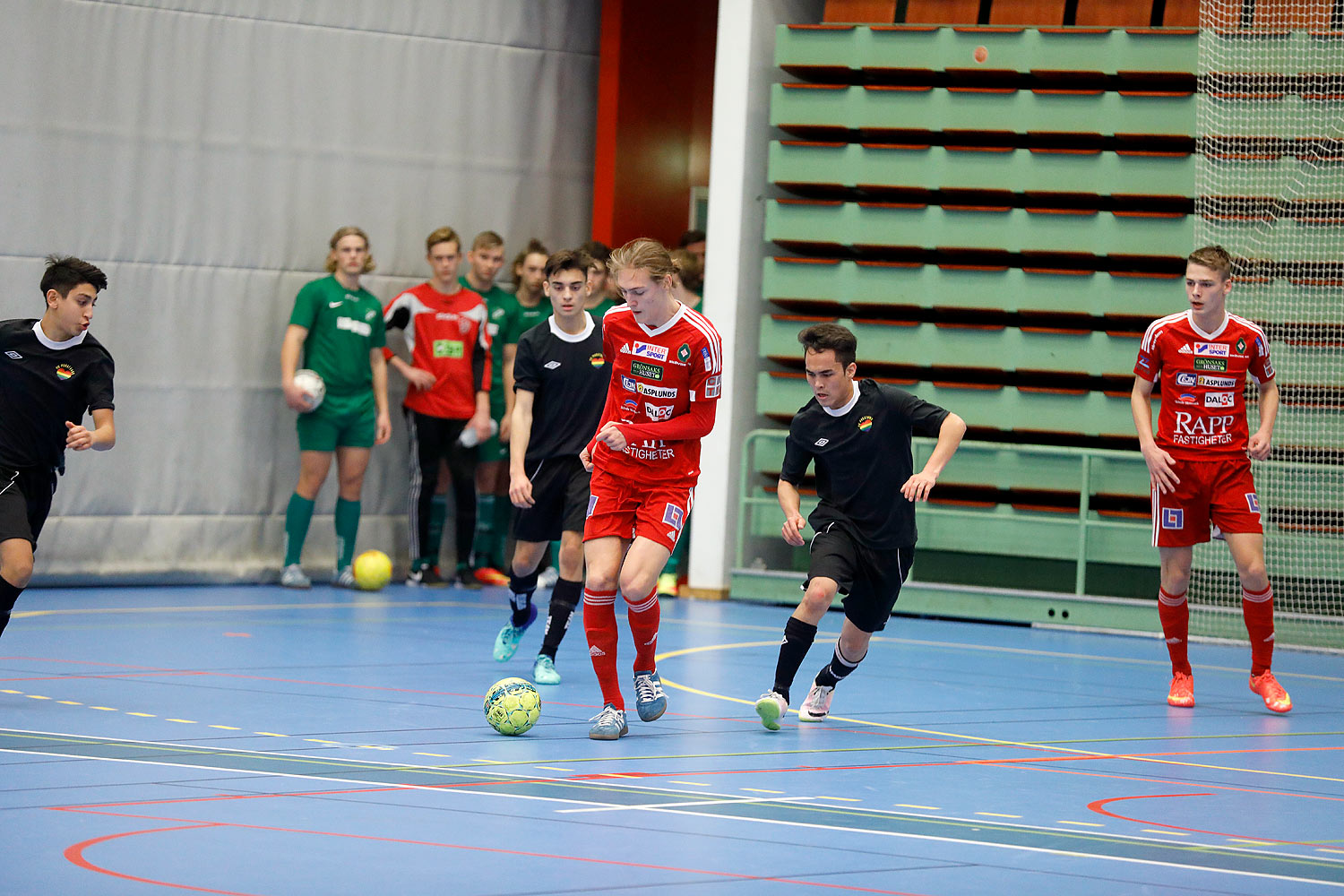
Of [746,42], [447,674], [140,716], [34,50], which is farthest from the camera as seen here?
[746,42]

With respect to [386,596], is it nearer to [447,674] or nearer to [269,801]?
[447,674]

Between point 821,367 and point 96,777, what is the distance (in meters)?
3.38

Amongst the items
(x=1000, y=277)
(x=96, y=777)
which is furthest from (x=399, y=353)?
(x=96, y=777)

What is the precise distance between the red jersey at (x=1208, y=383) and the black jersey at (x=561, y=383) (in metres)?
2.96

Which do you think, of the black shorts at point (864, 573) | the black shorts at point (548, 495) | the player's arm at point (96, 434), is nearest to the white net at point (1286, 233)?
the black shorts at point (864, 573)

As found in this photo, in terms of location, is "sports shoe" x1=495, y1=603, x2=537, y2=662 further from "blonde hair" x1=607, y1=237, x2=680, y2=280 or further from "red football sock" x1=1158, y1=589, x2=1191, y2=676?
"red football sock" x1=1158, y1=589, x2=1191, y2=676

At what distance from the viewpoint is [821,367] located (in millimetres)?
7512

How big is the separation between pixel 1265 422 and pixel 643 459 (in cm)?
367

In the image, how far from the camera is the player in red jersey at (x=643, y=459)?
7.14m

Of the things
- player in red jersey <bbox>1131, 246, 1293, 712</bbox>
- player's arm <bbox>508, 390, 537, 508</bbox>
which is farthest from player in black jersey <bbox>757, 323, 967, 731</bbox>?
player in red jersey <bbox>1131, 246, 1293, 712</bbox>

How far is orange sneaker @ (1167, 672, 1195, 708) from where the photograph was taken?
29.2 feet

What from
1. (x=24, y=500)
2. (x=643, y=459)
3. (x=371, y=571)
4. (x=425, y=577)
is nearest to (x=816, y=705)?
(x=643, y=459)

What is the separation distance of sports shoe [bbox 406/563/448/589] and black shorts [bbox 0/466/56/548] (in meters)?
5.96

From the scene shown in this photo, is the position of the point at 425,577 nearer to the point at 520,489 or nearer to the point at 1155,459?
the point at 520,489
